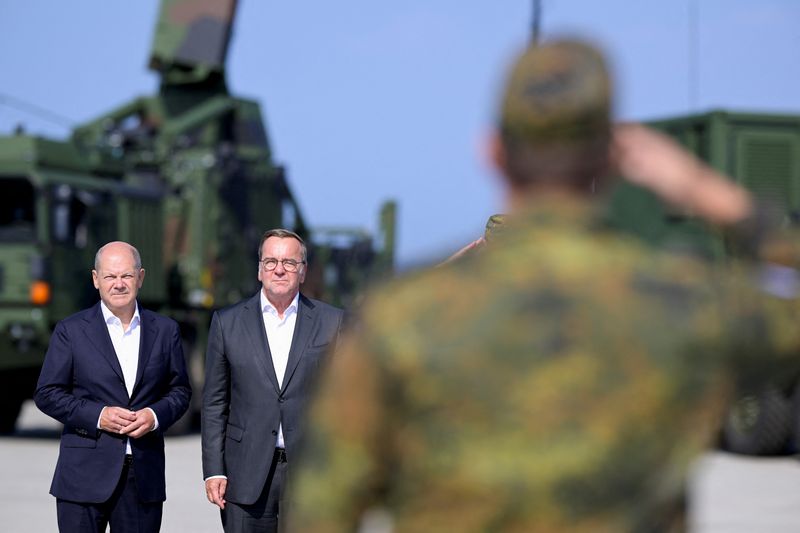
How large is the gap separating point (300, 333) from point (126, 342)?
684 millimetres

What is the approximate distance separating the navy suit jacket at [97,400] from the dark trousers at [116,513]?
0.13 feet

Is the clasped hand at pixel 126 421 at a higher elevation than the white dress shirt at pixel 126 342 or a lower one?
lower

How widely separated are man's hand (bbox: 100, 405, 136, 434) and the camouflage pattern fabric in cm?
402

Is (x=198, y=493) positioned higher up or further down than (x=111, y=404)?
further down

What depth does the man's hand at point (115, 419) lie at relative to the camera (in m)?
5.95

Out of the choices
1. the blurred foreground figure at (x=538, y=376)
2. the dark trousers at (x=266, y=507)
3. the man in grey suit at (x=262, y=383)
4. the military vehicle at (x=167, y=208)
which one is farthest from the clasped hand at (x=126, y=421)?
the military vehicle at (x=167, y=208)

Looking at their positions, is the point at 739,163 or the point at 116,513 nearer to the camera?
the point at 116,513

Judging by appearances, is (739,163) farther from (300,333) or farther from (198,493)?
(300,333)

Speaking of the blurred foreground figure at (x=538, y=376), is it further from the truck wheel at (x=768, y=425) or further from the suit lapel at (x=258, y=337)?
the truck wheel at (x=768, y=425)

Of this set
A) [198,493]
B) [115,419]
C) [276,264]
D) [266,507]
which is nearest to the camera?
[115,419]

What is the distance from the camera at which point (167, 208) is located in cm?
1836

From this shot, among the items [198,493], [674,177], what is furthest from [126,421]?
[198,493]

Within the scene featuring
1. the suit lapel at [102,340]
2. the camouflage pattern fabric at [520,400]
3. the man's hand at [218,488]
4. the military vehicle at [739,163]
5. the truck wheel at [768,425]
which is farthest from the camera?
the military vehicle at [739,163]

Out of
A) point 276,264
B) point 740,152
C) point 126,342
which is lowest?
point 126,342
